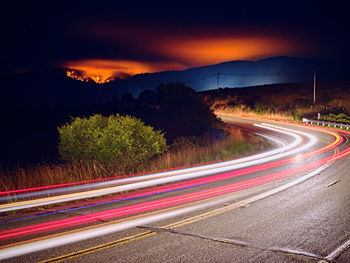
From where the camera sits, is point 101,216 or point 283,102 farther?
point 283,102

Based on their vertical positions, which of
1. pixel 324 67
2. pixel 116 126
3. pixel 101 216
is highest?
pixel 324 67

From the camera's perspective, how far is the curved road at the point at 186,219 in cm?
524

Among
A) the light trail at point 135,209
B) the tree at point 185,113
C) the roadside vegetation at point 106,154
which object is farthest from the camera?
the tree at point 185,113

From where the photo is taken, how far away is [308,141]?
72.7 ft

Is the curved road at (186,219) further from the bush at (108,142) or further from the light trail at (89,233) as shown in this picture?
the bush at (108,142)

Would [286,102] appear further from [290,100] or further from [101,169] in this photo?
[101,169]

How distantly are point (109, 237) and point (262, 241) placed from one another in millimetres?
2834

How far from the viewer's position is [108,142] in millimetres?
13008

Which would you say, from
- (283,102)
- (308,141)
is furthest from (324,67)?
(308,141)

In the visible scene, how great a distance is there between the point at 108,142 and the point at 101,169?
45.3 inches

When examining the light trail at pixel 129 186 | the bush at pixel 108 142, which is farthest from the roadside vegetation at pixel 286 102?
the bush at pixel 108 142

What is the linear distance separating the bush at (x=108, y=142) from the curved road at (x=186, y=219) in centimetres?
231

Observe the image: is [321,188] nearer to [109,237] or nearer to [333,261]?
[333,261]

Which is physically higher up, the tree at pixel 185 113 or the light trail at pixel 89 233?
the tree at pixel 185 113
